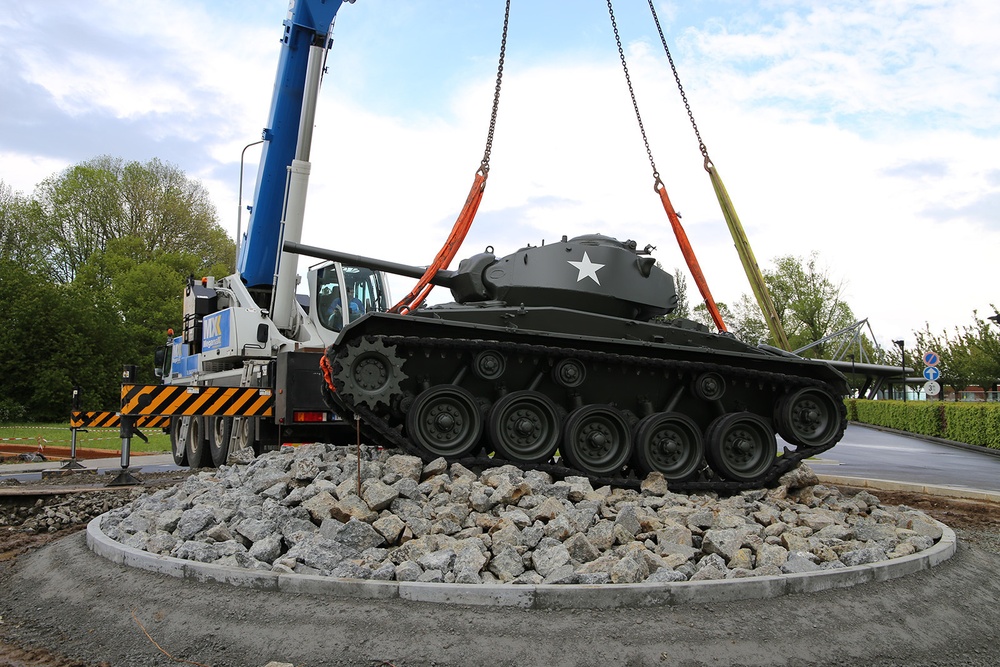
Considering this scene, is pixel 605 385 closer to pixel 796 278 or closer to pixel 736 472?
pixel 736 472

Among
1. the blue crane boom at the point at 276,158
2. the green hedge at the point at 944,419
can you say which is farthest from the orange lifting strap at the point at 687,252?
the green hedge at the point at 944,419

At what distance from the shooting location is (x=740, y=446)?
948 centimetres

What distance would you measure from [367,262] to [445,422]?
2977 millimetres

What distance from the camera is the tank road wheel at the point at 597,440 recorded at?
8.64 m

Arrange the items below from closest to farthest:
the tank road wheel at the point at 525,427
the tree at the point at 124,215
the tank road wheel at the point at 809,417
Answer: the tank road wheel at the point at 525,427 → the tank road wheel at the point at 809,417 → the tree at the point at 124,215

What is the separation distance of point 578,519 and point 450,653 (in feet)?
7.71

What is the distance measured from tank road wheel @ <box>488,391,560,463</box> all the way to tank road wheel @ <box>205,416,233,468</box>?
701 cm

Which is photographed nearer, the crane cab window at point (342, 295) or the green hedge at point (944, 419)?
the crane cab window at point (342, 295)

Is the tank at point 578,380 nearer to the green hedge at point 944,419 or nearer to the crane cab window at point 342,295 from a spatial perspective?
the crane cab window at point 342,295

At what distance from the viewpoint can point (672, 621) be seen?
4793 millimetres

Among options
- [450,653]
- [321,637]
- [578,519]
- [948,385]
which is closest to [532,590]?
[450,653]

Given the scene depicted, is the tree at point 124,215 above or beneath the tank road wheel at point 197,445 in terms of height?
above

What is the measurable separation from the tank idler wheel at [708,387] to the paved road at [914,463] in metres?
6.16

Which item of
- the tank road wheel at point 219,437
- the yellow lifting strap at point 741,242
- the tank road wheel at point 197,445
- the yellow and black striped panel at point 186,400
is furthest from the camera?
the tank road wheel at point 197,445
